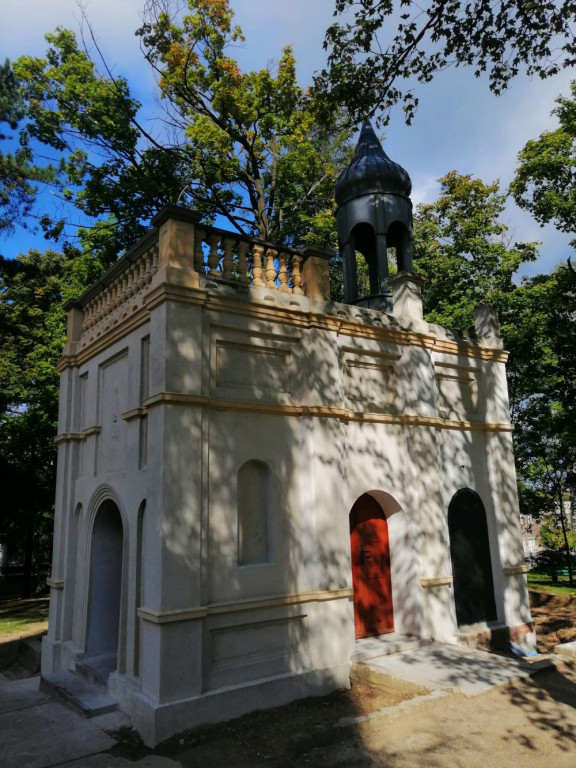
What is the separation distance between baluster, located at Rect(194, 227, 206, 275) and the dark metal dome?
5148 mm

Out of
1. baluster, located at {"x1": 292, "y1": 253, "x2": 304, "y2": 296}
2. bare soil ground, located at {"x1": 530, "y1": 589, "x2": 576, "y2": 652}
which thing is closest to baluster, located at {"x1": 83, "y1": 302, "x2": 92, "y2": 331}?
baluster, located at {"x1": 292, "y1": 253, "x2": 304, "y2": 296}

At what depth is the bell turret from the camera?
11.2 m

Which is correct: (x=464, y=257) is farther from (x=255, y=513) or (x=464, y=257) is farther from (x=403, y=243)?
(x=255, y=513)

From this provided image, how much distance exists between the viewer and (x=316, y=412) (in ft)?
26.3

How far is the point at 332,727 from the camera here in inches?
242

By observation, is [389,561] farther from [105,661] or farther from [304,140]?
[304,140]

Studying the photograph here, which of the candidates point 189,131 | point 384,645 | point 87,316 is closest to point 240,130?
point 189,131

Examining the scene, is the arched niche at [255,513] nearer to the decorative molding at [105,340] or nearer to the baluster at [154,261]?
the decorative molding at [105,340]

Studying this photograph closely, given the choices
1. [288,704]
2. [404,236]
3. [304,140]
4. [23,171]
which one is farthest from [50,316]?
[288,704]

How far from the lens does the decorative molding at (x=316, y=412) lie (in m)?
6.82

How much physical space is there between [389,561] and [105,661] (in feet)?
15.9

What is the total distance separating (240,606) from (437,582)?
12.6 feet

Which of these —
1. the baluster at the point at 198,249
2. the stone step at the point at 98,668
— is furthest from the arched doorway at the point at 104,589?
the baluster at the point at 198,249

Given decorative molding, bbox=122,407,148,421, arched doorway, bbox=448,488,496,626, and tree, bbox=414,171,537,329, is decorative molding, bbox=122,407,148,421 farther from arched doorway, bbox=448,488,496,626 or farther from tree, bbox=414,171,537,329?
tree, bbox=414,171,537,329
